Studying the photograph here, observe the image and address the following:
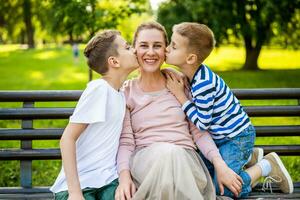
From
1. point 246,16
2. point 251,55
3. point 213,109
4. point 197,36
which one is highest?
point 197,36

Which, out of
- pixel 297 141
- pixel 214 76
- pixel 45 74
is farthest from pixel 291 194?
pixel 45 74

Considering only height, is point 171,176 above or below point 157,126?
below

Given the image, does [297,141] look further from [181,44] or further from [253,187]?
[181,44]

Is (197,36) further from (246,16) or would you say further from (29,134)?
(246,16)

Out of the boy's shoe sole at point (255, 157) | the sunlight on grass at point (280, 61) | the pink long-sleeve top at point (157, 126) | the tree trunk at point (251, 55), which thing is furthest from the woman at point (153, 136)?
the sunlight on grass at point (280, 61)

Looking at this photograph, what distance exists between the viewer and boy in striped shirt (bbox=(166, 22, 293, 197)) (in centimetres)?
327

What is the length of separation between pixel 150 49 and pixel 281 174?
123 cm

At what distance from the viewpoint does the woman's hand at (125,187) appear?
302 cm

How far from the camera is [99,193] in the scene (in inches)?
125

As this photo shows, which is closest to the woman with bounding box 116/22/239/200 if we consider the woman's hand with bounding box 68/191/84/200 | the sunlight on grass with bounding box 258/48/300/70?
the woman's hand with bounding box 68/191/84/200

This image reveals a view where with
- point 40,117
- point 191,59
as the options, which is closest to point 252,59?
point 40,117

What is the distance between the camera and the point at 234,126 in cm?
342

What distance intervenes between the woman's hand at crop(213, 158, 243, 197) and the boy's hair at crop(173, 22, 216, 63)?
0.68 m

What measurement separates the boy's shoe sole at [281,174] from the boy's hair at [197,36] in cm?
87
